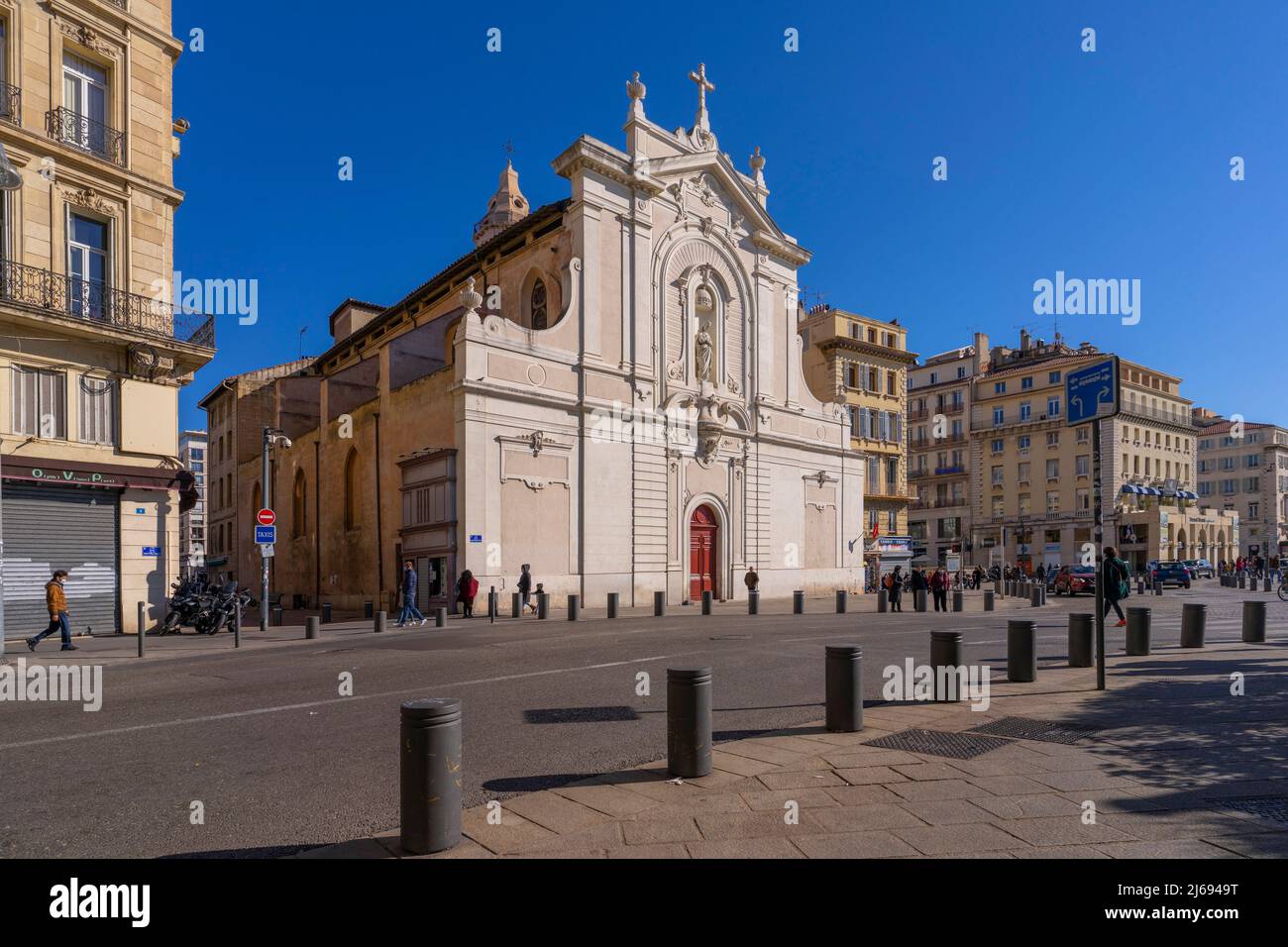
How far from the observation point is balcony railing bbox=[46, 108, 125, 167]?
61.1ft

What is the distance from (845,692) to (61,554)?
63.1ft

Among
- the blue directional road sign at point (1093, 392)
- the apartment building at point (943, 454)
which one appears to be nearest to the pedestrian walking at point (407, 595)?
the blue directional road sign at point (1093, 392)

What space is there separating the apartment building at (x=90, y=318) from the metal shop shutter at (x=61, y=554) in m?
0.03

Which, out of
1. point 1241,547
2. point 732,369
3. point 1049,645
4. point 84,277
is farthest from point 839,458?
point 1241,547

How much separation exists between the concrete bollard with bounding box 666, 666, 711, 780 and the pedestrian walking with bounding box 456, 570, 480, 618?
1803cm

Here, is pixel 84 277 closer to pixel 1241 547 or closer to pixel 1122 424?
pixel 1122 424

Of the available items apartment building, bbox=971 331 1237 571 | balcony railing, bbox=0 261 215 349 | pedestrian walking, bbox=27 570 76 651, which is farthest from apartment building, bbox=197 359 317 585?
apartment building, bbox=971 331 1237 571

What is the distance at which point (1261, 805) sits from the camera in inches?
201

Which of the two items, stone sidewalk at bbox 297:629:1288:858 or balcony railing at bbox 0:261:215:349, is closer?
stone sidewalk at bbox 297:629:1288:858

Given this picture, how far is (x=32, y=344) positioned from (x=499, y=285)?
59.7 feet

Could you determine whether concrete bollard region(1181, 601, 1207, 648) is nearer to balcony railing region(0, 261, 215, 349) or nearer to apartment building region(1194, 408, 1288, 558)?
balcony railing region(0, 261, 215, 349)

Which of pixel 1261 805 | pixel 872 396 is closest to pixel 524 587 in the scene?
pixel 1261 805

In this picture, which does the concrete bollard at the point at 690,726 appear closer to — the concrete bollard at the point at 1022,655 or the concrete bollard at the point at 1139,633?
the concrete bollard at the point at 1022,655

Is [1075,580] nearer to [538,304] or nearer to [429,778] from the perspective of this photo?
[538,304]
